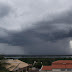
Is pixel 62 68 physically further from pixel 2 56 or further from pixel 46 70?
pixel 2 56

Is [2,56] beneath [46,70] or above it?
above

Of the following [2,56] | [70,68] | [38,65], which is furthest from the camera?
[38,65]

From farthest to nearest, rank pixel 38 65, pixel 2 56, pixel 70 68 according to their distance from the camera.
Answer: pixel 38 65
pixel 70 68
pixel 2 56

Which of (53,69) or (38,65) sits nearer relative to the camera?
(53,69)

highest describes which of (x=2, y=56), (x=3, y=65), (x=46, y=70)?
(x=2, y=56)

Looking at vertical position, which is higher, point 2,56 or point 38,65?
point 2,56

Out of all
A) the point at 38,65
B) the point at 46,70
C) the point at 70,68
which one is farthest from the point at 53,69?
the point at 38,65

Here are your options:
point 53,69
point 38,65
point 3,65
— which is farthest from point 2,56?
point 38,65

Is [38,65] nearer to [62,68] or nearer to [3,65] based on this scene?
[62,68]

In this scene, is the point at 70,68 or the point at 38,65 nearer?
the point at 70,68
